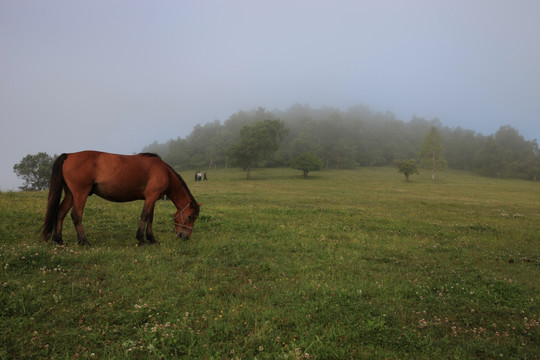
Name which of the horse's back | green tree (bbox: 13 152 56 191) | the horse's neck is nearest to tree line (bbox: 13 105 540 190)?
green tree (bbox: 13 152 56 191)

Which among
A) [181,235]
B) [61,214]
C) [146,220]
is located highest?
A: [61,214]

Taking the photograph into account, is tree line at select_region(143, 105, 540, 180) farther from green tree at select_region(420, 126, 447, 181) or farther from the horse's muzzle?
the horse's muzzle

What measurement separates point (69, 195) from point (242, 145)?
63395 millimetres

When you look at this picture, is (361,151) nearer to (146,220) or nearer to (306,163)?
(306,163)

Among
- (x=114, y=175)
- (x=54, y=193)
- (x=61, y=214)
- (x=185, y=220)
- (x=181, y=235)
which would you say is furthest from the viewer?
(x=185, y=220)

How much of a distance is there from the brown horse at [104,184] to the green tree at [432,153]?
299 feet

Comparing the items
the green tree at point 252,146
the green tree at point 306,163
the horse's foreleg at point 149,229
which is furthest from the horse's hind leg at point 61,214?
the green tree at point 306,163

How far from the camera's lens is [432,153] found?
85.2m

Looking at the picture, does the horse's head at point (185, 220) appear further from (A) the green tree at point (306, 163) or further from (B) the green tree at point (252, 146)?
(A) the green tree at point (306, 163)

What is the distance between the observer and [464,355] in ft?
14.7

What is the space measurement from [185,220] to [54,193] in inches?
161

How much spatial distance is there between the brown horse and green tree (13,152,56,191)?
256 feet

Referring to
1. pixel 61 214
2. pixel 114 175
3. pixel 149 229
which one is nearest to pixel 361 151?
pixel 149 229

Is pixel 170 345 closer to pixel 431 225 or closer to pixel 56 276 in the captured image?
pixel 56 276
